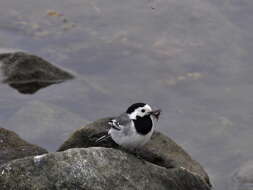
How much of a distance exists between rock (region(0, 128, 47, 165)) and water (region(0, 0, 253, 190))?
2.37 m

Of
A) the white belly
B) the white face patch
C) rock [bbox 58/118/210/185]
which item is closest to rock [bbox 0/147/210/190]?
the white belly

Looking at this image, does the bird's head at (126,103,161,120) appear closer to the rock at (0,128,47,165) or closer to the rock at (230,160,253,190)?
the rock at (0,128,47,165)

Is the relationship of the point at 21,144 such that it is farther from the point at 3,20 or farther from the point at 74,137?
the point at 3,20

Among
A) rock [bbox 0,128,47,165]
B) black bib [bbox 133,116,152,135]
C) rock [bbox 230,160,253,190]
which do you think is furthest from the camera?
rock [bbox 230,160,253,190]

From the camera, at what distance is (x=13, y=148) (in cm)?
918

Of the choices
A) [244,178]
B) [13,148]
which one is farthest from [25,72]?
[244,178]

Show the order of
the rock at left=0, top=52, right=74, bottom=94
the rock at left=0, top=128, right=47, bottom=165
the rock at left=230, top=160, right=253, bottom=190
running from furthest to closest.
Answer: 1. the rock at left=0, top=52, right=74, bottom=94
2. the rock at left=230, top=160, right=253, bottom=190
3. the rock at left=0, top=128, right=47, bottom=165

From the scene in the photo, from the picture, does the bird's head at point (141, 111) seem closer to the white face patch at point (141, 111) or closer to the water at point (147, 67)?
the white face patch at point (141, 111)

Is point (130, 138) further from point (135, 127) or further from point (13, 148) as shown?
point (13, 148)

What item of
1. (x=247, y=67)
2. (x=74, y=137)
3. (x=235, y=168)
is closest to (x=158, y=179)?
(x=74, y=137)

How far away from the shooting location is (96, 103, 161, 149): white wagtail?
8.57 metres

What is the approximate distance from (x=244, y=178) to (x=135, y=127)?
3377 mm

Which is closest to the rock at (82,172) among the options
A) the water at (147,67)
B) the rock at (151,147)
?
the rock at (151,147)

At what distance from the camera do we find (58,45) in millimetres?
15281
